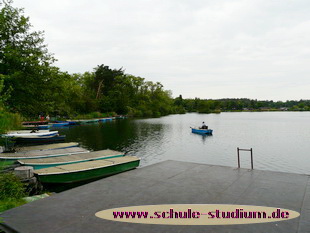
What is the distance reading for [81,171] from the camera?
13.0m

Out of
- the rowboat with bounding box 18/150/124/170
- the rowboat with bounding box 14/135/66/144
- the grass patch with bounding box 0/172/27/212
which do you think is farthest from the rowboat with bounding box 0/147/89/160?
the rowboat with bounding box 14/135/66/144

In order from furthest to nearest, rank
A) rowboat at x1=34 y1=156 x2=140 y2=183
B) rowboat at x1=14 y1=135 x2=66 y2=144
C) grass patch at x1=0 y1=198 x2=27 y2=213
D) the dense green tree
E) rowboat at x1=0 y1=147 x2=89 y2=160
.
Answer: rowboat at x1=14 y1=135 x2=66 y2=144 → the dense green tree → rowboat at x1=0 y1=147 x2=89 y2=160 → rowboat at x1=34 y1=156 x2=140 y2=183 → grass patch at x1=0 y1=198 x2=27 y2=213

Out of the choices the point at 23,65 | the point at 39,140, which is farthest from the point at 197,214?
the point at 39,140

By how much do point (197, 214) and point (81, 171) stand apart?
853 centimetres

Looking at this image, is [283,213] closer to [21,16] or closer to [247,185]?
[247,185]

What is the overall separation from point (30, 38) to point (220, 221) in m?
24.8

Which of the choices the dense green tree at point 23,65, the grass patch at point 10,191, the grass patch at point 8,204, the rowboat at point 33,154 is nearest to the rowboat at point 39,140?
the dense green tree at point 23,65

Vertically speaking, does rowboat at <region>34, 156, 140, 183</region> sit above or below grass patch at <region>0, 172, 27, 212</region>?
below

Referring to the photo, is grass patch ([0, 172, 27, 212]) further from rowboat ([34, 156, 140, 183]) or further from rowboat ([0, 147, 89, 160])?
rowboat ([0, 147, 89, 160])

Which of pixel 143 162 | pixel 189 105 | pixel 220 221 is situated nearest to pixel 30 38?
pixel 143 162

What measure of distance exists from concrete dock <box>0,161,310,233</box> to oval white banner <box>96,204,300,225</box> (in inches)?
9.3

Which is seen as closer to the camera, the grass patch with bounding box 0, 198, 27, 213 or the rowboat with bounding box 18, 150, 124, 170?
the grass patch with bounding box 0, 198, 27, 213

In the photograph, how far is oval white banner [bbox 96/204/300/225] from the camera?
6047 mm

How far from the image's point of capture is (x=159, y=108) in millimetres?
122312
